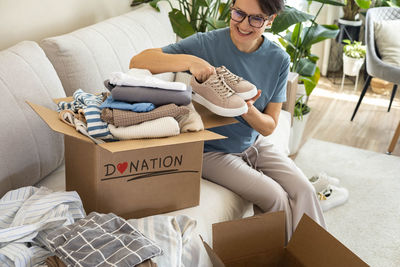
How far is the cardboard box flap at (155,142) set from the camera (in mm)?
1229

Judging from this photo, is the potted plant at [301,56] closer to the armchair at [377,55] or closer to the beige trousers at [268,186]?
the armchair at [377,55]

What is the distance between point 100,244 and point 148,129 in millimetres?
336

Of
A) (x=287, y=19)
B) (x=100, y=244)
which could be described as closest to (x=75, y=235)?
(x=100, y=244)

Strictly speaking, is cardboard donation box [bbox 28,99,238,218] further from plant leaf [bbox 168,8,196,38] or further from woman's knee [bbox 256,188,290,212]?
plant leaf [bbox 168,8,196,38]

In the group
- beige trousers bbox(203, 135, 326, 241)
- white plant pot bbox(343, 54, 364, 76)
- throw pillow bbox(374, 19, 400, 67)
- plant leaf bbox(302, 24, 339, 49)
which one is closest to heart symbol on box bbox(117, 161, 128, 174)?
beige trousers bbox(203, 135, 326, 241)

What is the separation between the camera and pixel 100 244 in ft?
3.65

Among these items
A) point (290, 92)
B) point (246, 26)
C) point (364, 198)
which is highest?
point (246, 26)

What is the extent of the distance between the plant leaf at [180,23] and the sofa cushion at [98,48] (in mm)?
172

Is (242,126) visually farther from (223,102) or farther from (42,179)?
(42,179)

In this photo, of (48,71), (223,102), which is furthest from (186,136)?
(48,71)

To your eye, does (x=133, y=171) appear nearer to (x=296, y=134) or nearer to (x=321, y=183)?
(x=321, y=183)

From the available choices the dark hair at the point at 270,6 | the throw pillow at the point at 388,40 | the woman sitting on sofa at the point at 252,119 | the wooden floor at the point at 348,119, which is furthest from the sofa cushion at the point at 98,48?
the throw pillow at the point at 388,40

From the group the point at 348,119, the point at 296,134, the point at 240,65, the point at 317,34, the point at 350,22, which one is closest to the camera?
the point at 240,65

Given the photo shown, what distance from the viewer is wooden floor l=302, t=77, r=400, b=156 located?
10.7ft
